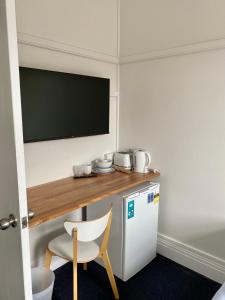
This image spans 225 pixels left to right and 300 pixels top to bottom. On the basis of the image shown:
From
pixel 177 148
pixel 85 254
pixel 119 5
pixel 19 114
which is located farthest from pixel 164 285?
pixel 119 5

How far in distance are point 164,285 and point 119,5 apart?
2.60 metres

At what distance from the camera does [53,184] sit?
2012 millimetres

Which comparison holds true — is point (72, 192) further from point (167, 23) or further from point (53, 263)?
point (167, 23)

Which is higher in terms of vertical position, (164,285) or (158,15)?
(158,15)

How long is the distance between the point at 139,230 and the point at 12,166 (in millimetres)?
1408

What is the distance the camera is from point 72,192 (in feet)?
6.06

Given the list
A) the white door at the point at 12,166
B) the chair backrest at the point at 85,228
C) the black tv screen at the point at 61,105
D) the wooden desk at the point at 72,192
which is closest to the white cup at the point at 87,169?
the wooden desk at the point at 72,192

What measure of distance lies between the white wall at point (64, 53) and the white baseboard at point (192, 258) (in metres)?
0.91

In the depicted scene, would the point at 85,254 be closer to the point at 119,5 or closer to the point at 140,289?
the point at 140,289

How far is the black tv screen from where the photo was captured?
1.68m

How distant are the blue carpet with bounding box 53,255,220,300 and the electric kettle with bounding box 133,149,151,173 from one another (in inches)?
35.2

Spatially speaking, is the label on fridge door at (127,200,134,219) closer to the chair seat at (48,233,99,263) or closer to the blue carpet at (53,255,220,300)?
the chair seat at (48,233,99,263)

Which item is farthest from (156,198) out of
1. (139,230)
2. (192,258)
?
(192,258)

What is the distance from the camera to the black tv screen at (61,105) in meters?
1.68
